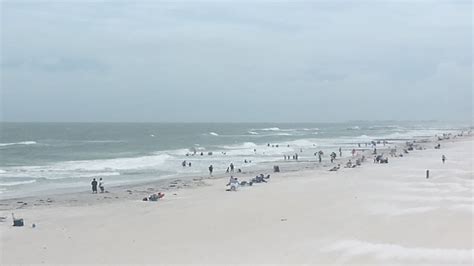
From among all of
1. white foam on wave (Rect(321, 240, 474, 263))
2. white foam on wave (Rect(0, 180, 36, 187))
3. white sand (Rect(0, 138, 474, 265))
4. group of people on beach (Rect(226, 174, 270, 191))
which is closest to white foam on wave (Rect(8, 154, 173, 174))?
white foam on wave (Rect(0, 180, 36, 187))

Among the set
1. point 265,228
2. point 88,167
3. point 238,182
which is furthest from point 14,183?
point 265,228

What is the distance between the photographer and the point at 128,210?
878 inches

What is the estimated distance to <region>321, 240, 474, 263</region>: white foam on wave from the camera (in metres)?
13.3

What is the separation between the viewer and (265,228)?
17297 millimetres

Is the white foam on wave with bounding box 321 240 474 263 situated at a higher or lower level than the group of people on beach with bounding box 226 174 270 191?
lower

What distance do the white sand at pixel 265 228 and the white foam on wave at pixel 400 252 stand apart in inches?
0.9

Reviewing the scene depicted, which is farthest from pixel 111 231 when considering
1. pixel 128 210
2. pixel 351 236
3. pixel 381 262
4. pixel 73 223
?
pixel 381 262

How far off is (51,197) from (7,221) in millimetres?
7249

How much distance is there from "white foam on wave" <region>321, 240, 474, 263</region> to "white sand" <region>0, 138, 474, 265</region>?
24mm

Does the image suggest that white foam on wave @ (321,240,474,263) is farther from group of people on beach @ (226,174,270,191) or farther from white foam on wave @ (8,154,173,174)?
white foam on wave @ (8,154,173,174)

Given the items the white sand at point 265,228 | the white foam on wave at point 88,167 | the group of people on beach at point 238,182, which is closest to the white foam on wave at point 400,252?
the white sand at point 265,228

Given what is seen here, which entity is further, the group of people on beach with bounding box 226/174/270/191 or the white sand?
the group of people on beach with bounding box 226/174/270/191

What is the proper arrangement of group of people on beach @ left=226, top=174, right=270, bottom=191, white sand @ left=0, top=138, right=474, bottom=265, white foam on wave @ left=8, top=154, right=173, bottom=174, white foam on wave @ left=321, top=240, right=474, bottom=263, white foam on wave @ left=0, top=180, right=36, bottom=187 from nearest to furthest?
white foam on wave @ left=321, top=240, right=474, bottom=263 → white sand @ left=0, top=138, right=474, bottom=265 → group of people on beach @ left=226, top=174, right=270, bottom=191 → white foam on wave @ left=0, top=180, right=36, bottom=187 → white foam on wave @ left=8, top=154, right=173, bottom=174

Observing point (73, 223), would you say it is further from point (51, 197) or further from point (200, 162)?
point (200, 162)
